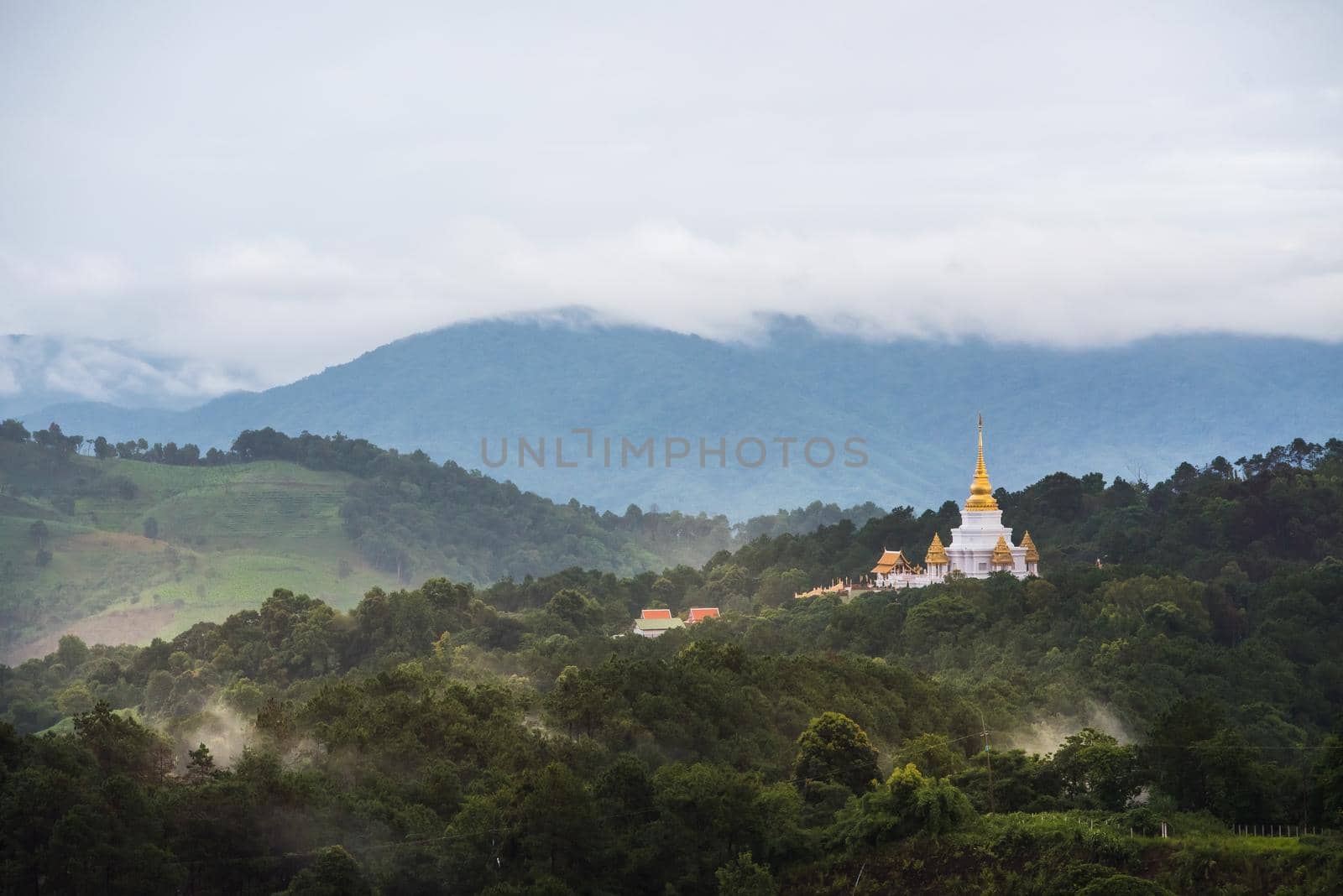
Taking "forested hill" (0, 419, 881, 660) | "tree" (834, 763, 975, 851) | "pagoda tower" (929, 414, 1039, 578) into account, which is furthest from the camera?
"forested hill" (0, 419, 881, 660)

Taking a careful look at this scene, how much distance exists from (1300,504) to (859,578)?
17985 mm

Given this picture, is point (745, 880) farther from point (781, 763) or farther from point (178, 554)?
point (178, 554)

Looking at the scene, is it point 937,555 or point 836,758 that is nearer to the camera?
→ point 836,758

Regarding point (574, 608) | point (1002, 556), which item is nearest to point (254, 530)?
point (574, 608)

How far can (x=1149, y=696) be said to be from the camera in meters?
58.7

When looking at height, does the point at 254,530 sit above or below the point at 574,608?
above

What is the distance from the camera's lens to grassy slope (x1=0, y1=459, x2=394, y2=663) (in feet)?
401

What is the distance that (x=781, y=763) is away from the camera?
45.2 m

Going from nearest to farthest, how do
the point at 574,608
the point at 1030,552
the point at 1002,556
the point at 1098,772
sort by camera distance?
the point at 1098,772
the point at 1002,556
the point at 1030,552
the point at 574,608

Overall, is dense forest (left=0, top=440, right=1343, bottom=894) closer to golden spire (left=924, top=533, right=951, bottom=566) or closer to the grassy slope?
golden spire (left=924, top=533, right=951, bottom=566)

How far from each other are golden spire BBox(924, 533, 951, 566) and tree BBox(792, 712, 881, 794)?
118 feet

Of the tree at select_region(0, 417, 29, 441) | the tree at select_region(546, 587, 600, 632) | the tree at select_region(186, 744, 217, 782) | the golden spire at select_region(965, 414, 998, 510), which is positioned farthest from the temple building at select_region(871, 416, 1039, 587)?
the tree at select_region(0, 417, 29, 441)

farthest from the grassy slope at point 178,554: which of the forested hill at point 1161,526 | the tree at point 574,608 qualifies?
the tree at point 574,608

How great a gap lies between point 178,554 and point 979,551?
66232 millimetres
